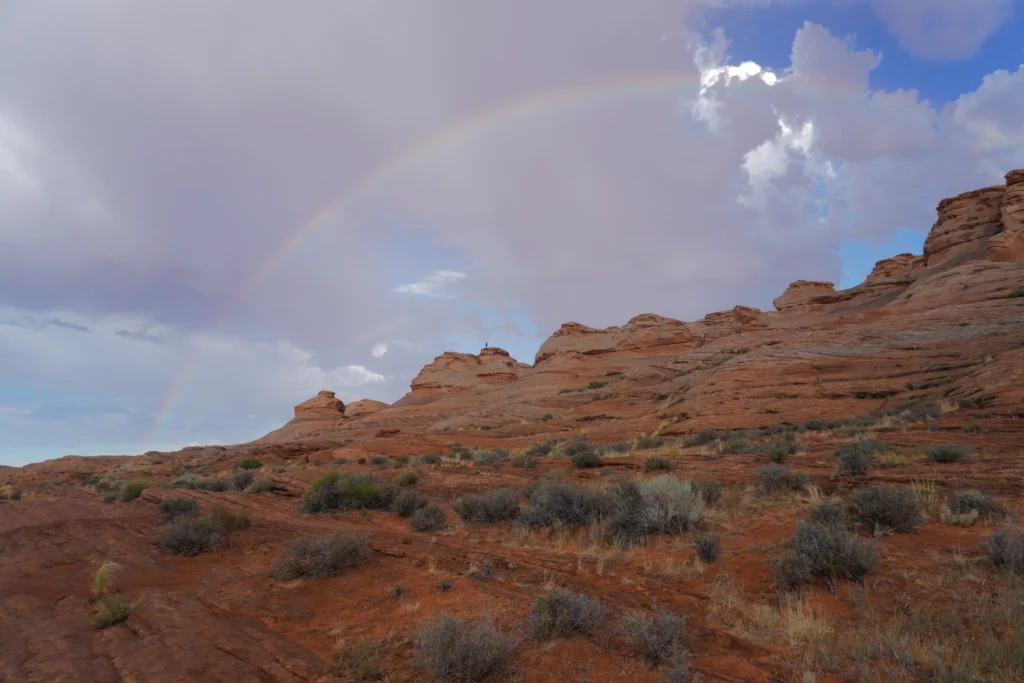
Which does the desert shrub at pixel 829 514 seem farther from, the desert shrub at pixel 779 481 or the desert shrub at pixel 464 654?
the desert shrub at pixel 464 654

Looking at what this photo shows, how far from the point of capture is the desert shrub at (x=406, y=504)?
1118 cm

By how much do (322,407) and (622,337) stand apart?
52.2m

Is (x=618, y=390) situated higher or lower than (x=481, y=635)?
higher

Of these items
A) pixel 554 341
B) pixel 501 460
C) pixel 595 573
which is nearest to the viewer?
pixel 595 573

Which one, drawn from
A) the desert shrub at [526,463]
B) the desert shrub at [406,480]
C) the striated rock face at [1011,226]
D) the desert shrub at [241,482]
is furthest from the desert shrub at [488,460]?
the striated rock face at [1011,226]

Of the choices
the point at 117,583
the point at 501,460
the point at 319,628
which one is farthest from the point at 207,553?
the point at 501,460

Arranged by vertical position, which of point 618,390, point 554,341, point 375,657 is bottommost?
point 375,657

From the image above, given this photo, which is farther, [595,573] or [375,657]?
[595,573]

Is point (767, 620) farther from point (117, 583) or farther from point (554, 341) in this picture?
point (554, 341)

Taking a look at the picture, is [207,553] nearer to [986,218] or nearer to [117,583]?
[117,583]

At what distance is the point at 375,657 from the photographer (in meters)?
4.58

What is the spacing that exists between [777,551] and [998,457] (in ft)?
22.2

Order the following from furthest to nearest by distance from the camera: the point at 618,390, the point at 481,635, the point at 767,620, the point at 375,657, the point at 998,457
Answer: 1. the point at 618,390
2. the point at 998,457
3. the point at 767,620
4. the point at 375,657
5. the point at 481,635

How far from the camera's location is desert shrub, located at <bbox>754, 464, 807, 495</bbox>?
9.26 meters
